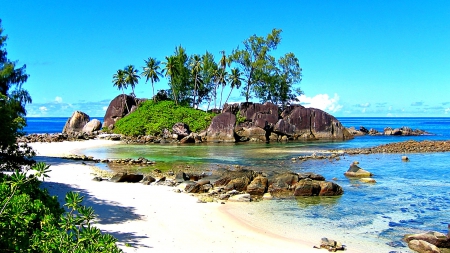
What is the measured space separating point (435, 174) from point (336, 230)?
18920 mm

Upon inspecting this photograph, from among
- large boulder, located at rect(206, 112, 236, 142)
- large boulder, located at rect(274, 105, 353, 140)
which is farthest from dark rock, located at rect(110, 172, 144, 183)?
large boulder, located at rect(274, 105, 353, 140)

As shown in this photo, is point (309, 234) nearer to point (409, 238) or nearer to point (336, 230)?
point (336, 230)

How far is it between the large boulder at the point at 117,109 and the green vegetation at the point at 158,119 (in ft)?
10.6

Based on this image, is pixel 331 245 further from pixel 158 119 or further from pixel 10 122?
pixel 158 119

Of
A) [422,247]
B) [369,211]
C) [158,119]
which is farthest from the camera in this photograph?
[158,119]

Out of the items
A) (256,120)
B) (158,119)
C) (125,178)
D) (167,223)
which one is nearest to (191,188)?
(125,178)

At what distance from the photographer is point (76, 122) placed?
252 ft

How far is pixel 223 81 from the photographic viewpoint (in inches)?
3004

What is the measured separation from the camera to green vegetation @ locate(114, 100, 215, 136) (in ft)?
226

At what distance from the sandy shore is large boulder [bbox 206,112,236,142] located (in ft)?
136

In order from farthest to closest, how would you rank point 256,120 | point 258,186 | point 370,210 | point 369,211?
1. point 256,120
2. point 258,186
3. point 370,210
4. point 369,211

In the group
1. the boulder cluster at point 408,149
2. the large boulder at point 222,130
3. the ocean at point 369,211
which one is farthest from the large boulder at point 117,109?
the ocean at point 369,211

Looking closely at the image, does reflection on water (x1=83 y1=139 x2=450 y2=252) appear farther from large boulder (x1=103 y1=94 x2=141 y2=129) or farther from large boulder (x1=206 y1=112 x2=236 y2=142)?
large boulder (x1=103 y1=94 x2=141 y2=129)

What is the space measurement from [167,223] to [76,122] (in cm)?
6771
